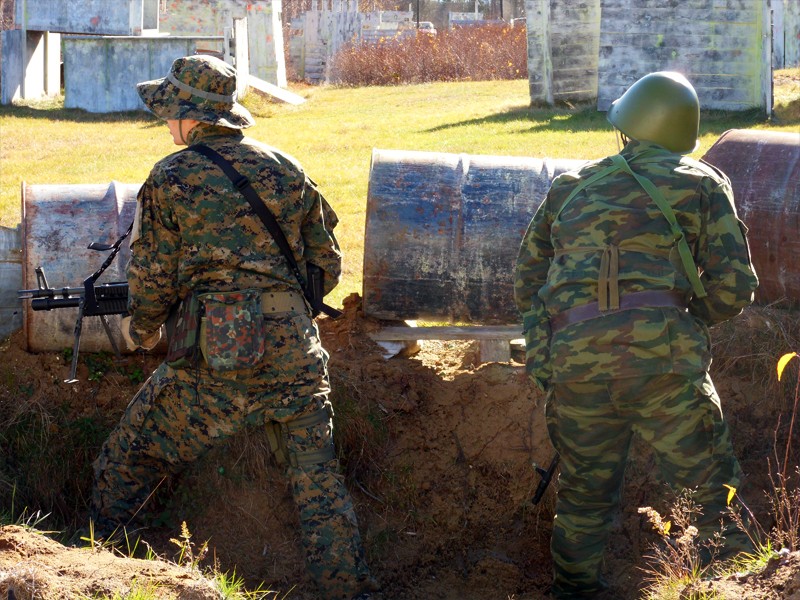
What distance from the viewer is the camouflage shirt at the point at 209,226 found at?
11.9 feet

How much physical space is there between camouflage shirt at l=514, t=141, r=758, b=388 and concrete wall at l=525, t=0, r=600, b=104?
10570mm

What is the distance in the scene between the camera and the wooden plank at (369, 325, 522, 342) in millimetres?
5203

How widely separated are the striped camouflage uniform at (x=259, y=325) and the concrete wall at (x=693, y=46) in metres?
9.53

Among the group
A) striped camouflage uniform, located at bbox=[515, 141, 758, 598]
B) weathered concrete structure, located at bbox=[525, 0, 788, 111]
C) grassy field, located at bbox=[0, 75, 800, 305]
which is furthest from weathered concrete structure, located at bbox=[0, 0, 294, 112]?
striped camouflage uniform, located at bbox=[515, 141, 758, 598]

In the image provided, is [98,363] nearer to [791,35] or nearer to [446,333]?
[446,333]

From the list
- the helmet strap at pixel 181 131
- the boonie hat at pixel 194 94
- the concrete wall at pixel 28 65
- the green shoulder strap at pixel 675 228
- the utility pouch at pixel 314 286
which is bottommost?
the utility pouch at pixel 314 286

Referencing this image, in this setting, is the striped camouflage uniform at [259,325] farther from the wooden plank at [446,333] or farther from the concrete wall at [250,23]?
the concrete wall at [250,23]

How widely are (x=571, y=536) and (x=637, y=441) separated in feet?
4.52

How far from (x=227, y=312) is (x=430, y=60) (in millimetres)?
17796

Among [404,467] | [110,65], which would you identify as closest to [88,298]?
[404,467]

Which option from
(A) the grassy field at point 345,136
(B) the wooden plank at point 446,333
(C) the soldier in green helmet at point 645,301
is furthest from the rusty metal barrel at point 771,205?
(A) the grassy field at point 345,136

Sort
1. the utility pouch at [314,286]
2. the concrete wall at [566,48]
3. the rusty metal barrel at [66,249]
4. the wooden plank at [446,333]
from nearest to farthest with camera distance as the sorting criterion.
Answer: the utility pouch at [314,286], the rusty metal barrel at [66,249], the wooden plank at [446,333], the concrete wall at [566,48]

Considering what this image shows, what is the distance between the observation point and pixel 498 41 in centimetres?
2181

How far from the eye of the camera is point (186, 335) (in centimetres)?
369
